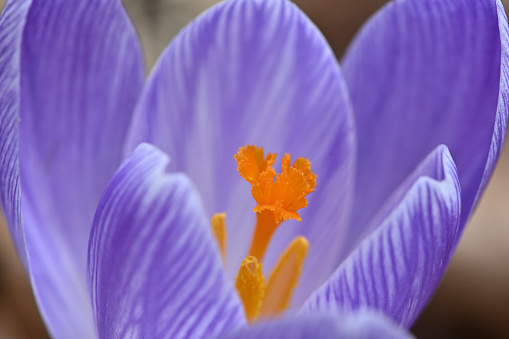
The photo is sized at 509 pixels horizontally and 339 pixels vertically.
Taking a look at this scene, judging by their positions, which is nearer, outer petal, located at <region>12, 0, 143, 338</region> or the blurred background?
outer petal, located at <region>12, 0, 143, 338</region>

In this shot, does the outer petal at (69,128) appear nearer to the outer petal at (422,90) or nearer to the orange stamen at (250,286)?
the orange stamen at (250,286)

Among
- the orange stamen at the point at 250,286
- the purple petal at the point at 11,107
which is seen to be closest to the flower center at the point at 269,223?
the orange stamen at the point at 250,286

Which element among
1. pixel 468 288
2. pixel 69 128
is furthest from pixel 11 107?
pixel 468 288

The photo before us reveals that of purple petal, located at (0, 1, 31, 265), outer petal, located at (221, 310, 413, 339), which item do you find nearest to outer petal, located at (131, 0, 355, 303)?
purple petal, located at (0, 1, 31, 265)

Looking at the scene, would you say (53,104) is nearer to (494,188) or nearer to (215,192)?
(215,192)

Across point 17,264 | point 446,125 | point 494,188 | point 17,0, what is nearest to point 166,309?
point 17,0

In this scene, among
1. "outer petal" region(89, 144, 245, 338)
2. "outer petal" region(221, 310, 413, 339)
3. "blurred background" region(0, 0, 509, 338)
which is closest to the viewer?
"outer petal" region(221, 310, 413, 339)

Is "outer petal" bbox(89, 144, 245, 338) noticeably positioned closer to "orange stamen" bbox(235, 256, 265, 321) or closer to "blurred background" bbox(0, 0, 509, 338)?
"orange stamen" bbox(235, 256, 265, 321)
